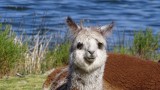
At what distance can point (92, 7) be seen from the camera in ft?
95.5

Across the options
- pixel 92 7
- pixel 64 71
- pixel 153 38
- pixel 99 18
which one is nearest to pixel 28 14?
pixel 99 18

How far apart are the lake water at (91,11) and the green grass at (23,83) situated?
10277mm

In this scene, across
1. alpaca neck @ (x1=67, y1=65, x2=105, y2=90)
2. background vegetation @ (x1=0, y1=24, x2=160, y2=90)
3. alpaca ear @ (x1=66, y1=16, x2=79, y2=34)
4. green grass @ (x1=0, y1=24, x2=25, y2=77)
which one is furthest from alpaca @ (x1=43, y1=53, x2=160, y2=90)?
green grass @ (x1=0, y1=24, x2=25, y2=77)

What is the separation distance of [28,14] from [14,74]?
13.6 metres

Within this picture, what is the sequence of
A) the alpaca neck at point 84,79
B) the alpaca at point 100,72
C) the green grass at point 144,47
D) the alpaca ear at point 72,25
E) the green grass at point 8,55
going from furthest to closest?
the green grass at point 144,47, the green grass at point 8,55, the alpaca neck at point 84,79, the alpaca ear at point 72,25, the alpaca at point 100,72

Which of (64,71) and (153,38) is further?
(153,38)

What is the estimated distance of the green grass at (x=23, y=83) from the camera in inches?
329

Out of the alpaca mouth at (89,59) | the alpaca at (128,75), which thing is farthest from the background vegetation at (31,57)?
the alpaca mouth at (89,59)

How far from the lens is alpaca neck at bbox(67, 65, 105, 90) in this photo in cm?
562

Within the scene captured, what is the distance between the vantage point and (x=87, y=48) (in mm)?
5238

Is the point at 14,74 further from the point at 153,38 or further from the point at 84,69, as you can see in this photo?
the point at 84,69

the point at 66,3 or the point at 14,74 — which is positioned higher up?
the point at 14,74

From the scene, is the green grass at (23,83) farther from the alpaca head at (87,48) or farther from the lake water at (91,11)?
the lake water at (91,11)

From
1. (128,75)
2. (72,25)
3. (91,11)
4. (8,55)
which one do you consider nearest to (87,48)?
(72,25)
